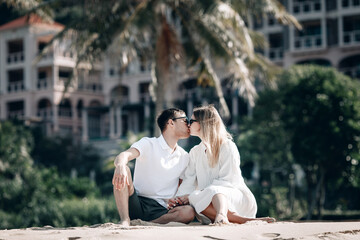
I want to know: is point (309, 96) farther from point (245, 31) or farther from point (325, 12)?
point (325, 12)

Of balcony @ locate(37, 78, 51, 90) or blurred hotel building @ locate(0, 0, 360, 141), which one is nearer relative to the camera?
blurred hotel building @ locate(0, 0, 360, 141)

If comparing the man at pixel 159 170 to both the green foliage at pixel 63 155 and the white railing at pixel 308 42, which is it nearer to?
the green foliage at pixel 63 155

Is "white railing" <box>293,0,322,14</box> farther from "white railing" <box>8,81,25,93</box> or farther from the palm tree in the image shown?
the palm tree

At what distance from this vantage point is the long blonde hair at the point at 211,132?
21.3 feet

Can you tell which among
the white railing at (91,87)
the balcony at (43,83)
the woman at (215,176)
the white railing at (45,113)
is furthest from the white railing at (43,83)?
the woman at (215,176)

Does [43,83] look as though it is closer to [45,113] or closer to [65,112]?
[45,113]

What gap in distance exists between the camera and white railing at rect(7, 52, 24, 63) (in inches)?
1944

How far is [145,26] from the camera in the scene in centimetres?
1636

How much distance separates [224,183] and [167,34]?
11.6 m

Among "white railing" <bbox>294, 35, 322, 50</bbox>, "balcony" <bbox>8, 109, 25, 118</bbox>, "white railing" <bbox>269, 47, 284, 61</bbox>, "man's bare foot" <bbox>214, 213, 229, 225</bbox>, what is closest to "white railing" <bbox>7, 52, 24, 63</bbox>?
"balcony" <bbox>8, 109, 25, 118</bbox>

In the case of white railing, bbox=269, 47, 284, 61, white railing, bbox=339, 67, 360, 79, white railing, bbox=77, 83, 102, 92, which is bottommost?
white railing, bbox=339, 67, 360, 79

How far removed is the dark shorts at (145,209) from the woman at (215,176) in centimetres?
18

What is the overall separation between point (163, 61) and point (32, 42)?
109 feet

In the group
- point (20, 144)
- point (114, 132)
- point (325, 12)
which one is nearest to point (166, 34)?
point (20, 144)
